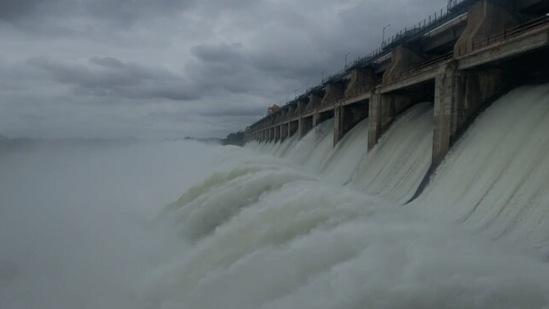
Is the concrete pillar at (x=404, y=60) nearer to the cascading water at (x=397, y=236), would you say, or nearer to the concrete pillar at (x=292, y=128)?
the cascading water at (x=397, y=236)

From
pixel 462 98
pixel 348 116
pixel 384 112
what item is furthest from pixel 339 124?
pixel 462 98

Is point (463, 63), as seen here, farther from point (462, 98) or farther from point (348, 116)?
point (348, 116)

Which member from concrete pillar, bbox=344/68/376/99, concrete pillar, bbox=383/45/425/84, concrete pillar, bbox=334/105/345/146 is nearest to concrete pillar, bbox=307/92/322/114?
concrete pillar, bbox=344/68/376/99

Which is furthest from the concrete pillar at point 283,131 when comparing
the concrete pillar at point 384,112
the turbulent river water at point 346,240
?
the turbulent river water at point 346,240

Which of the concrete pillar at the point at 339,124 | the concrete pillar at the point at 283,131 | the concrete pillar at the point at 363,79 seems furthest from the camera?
the concrete pillar at the point at 283,131

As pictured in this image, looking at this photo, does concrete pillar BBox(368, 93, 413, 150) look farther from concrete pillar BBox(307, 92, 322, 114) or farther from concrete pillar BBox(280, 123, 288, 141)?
concrete pillar BBox(280, 123, 288, 141)

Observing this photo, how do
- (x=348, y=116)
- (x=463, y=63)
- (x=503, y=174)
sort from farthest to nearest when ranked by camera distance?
(x=348, y=116), (x=463, y=63), (x=503, y=174)

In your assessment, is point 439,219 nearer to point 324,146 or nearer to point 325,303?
point 325,303

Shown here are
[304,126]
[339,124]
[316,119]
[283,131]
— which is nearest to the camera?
[339,124]

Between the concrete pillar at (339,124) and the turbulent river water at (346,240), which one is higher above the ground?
the concrete pillar at (339,124)
